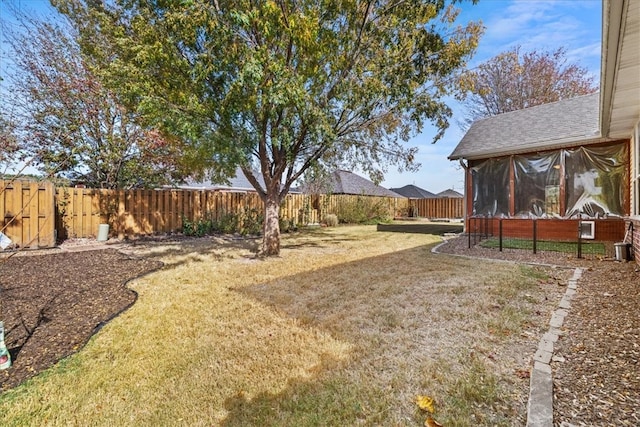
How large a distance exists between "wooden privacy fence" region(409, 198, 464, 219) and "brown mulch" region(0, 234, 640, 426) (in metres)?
19.8

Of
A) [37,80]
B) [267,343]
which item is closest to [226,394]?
[267,343]

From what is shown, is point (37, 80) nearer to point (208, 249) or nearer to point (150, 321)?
point (208, 249)

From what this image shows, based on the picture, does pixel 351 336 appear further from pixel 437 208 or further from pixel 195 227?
pixel 437 208

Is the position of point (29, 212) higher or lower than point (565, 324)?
higher

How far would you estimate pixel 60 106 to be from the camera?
33.2 feet

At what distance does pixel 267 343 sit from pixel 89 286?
141 inches

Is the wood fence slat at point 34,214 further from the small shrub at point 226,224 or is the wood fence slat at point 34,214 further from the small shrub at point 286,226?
the small shrub at point 286,226

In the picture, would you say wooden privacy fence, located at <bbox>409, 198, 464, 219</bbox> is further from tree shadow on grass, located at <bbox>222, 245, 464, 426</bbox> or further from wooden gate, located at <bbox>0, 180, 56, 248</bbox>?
wooden gate, located at <bbox>0, 180, 56, 248</bbox>

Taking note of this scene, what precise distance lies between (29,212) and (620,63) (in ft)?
39.8

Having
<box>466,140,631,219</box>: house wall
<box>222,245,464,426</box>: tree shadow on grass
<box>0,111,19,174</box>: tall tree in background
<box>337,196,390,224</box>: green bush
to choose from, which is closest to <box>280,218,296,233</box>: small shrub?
<box>337,196,390,224</box>: green bush

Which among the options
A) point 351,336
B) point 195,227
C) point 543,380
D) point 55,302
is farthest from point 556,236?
point 195,227

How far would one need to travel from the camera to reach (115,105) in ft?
33.8

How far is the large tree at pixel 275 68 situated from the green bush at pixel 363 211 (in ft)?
39.6

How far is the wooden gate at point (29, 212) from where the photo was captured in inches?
318
